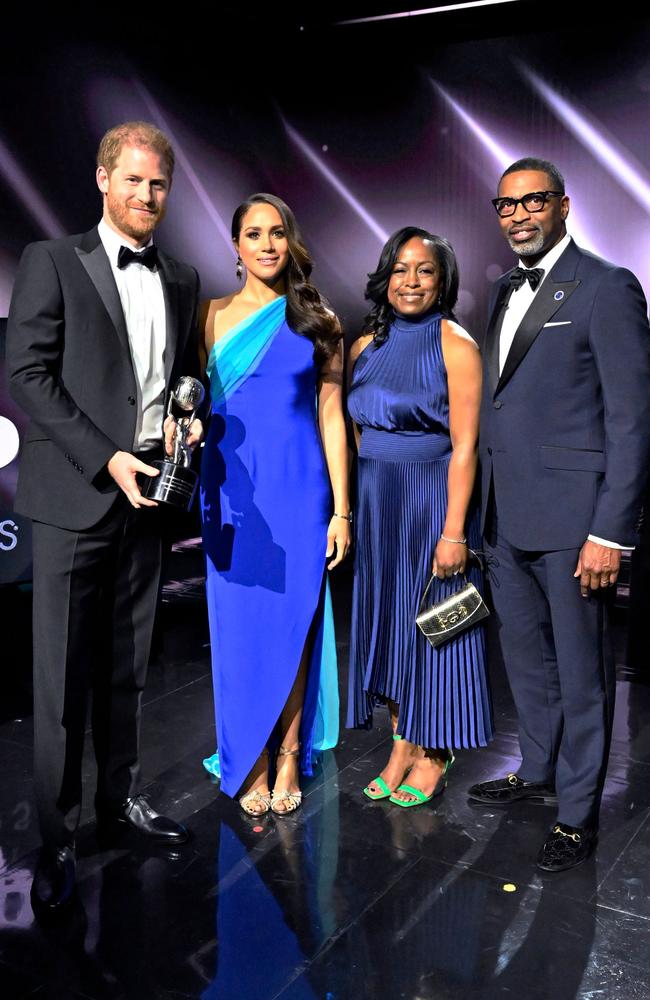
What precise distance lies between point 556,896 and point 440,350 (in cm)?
155

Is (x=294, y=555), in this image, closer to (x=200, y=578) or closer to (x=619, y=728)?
(x=619, y=728)

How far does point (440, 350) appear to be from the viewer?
110 inches

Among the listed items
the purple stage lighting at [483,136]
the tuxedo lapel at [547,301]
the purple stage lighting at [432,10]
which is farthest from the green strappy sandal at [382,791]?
the purple stage lighting at [432,10]

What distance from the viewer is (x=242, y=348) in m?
2.85

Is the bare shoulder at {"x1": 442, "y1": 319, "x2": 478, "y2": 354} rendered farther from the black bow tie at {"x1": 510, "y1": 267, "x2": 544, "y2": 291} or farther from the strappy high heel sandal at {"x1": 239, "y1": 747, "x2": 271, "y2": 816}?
the strappy high heel sandal at {"x1": 239, "y1": 747, "x2": 271, "y2": 816}

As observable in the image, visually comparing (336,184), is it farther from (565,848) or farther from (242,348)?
(565,848)

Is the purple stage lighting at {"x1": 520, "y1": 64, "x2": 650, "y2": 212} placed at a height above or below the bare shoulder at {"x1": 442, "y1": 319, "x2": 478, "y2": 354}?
above

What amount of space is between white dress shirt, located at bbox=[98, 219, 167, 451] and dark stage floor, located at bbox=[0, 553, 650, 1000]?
1214 mm

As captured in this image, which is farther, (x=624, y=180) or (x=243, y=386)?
(x=624, y=180)

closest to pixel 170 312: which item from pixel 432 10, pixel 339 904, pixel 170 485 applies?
pixel 170 485

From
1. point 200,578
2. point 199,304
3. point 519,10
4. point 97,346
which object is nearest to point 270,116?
point 519,10

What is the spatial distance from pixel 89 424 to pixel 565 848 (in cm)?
175

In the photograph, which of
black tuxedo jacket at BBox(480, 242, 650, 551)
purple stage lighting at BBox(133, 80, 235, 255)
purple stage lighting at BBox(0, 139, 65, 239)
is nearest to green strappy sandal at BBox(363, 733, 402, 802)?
black tuxedo jacket at BBox(480, 242, 650, 551)

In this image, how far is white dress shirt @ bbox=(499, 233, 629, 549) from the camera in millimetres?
2623
